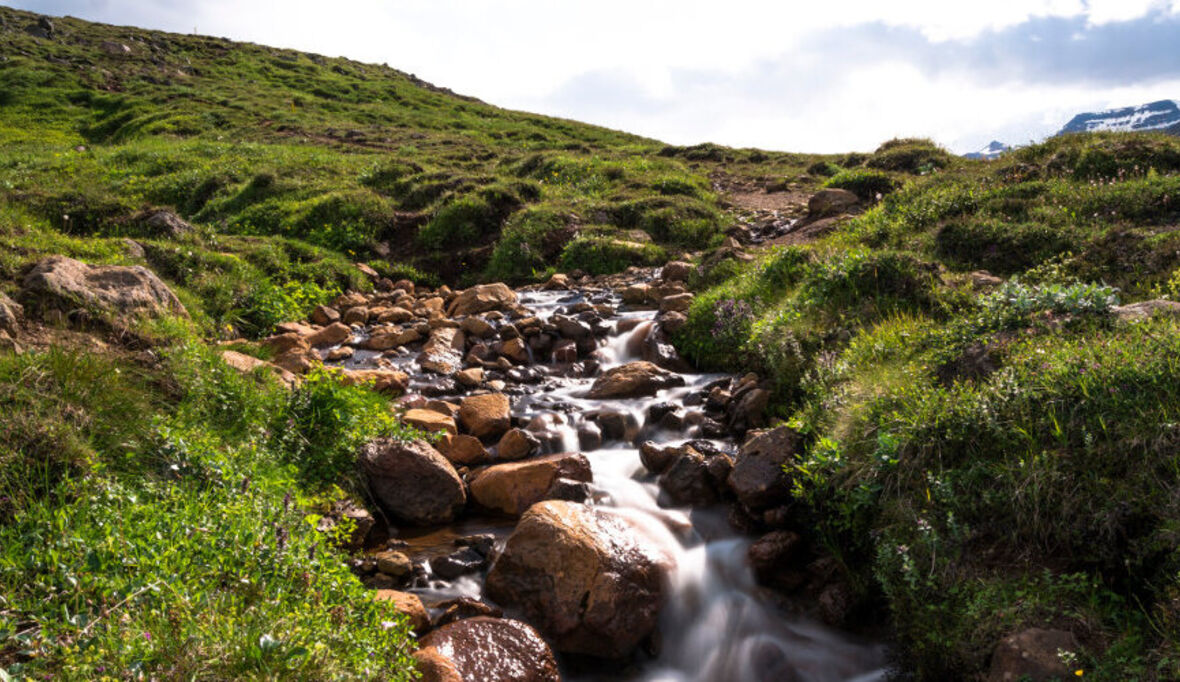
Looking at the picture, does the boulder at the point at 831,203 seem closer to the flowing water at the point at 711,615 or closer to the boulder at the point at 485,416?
the flowing water at the point at 711,615

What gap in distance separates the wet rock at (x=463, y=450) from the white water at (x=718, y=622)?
1.36m

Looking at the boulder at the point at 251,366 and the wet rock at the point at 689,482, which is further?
the boulder at the point at 251,366

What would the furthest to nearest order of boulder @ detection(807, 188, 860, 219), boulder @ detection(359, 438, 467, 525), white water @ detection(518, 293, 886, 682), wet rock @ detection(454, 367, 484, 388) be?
boulder @ detection(807, 188, 860, 219)
wet rock @ detection(454, 367, 484, 388)
boulder @ detection(359, 438, 467, 525)
white water @ detection(518, 293, 886, 682)

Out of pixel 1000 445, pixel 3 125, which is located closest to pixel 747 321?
pixel 1000 445

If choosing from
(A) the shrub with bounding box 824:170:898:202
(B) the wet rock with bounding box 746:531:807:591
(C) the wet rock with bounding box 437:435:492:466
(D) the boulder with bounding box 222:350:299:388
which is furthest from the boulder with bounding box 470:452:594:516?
(A) the shrub with bounding box 824:170:898:202

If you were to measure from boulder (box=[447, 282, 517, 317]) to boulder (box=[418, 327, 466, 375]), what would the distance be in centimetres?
124

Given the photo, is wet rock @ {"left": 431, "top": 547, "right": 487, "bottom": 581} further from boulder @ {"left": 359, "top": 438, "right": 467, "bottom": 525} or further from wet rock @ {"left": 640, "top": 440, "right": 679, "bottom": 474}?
wet rock @ {"left": 640, "top": 440, "right": 679, "bottom": 474}

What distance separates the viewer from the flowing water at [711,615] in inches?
197

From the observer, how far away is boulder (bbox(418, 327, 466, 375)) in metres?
9.86

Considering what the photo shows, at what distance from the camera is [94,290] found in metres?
7.05

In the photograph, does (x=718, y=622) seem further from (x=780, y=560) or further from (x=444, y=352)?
(x=444, y=352)

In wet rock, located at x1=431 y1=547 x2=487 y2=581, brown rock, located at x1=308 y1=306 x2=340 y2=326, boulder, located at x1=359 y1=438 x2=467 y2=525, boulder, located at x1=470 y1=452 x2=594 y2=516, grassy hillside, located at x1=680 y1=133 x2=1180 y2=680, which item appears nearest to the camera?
grassy hillside, located at x1=680 y1=133 x2=1180 y2=680

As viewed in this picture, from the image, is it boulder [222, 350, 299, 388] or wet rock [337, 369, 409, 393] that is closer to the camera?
boulder [222, 350, 299, 388]

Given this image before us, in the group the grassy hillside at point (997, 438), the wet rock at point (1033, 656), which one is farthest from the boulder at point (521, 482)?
the wet rock at point (1033, 656)
